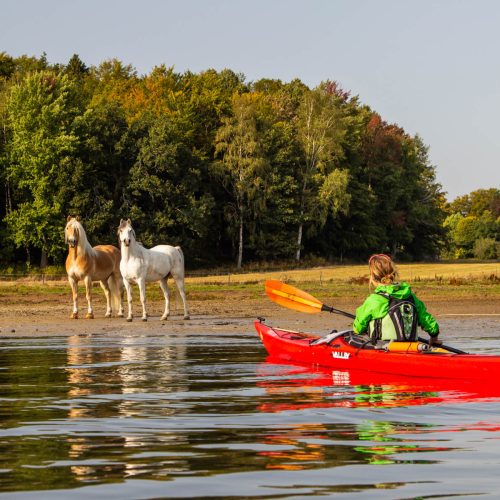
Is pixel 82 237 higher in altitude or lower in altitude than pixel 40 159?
lower

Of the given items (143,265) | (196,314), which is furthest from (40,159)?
(143,265)

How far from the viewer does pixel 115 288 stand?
2855 cm

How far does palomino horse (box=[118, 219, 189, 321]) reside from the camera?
26281 mm

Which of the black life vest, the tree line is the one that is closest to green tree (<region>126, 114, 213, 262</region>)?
the tree line

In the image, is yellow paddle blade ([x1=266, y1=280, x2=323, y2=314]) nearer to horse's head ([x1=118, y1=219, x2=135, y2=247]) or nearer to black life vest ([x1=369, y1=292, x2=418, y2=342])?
black life vest ([x1=369, y1=292, x2=418, y2=342])

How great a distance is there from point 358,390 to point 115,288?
16746 millimetres

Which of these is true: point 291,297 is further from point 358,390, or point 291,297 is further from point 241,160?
point 241,160

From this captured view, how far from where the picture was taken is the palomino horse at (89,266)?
27.0 meters

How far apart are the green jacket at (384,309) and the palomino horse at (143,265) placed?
12642 millimetres

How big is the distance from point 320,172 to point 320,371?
6658 centimetres

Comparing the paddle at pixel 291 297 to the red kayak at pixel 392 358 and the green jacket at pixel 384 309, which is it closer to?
the red kayak at pixel 392 358

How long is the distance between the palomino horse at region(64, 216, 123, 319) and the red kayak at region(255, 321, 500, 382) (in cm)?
1161

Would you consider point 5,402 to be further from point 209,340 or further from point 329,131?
point 329,131

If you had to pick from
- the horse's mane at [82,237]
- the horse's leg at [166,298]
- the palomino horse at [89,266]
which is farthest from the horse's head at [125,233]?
the horse's leg at [166,298]
